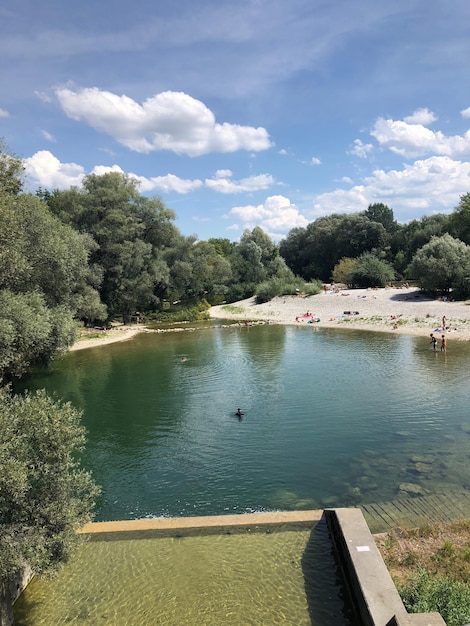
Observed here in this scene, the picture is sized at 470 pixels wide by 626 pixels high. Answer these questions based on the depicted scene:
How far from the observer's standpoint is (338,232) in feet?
365

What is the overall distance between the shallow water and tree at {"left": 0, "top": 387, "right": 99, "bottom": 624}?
6.39 ft

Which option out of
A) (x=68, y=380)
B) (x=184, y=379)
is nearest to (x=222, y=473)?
(x=184, y=379)

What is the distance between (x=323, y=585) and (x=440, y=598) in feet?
10.1

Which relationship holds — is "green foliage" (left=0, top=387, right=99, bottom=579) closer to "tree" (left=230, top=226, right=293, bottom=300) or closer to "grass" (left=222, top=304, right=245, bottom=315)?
"grass" (left=222, top=304, right=245, bottom=315)

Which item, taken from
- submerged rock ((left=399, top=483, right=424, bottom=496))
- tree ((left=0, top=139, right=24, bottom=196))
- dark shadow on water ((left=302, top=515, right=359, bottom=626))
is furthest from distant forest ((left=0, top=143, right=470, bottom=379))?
submerged rock ((left=399, top=483, right=424, bottom=496))

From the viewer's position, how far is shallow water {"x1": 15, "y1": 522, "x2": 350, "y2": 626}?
35.3ft

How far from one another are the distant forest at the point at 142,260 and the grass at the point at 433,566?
69.5 ft

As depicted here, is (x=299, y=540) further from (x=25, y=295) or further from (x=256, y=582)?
(x=25, y=295)

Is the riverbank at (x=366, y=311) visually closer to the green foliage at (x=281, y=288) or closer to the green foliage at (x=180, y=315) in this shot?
the green foliage at (x=281, y=288)

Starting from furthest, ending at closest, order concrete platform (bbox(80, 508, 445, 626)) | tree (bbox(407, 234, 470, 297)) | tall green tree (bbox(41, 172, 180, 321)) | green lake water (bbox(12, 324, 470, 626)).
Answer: tall green tree (bbox(41, 172, 180, 321)), tree (bbox(407, 234, 470, 297)), green lake water (bbox(12, 324, 470, 626)), concrete platform (bbox(80, 508, 445, 626))

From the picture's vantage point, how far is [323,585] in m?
11.6

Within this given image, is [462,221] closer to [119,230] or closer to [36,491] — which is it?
[119,230]

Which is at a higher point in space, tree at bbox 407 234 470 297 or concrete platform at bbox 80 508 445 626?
tree at bbox 407 234 470 297

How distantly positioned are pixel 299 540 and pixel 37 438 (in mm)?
8202
